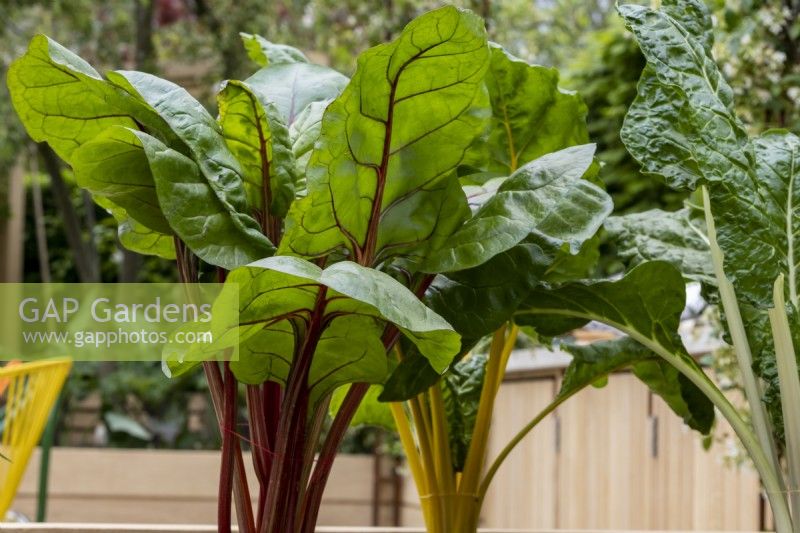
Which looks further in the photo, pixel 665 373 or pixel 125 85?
pixel 665 373

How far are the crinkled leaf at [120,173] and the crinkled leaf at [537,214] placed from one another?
0.58 feet

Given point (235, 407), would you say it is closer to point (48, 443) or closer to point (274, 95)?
point (274, 95)

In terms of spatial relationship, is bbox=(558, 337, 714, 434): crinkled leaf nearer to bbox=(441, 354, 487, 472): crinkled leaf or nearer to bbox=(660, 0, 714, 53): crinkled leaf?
bbox=(441, 354, 487, 472): crinkled leaf

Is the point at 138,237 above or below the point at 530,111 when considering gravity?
below

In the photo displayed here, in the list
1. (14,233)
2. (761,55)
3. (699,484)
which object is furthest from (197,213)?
(14,233)

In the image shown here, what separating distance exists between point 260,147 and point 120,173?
0.30 ft

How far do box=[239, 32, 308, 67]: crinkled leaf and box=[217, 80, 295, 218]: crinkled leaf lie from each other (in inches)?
7.2

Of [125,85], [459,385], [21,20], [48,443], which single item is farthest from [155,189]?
[21,20]

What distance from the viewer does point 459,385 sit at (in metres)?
0.80

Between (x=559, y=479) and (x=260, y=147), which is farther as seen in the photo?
(x=559, y=479)

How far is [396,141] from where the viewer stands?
61 centimetres

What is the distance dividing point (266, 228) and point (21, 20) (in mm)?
5836

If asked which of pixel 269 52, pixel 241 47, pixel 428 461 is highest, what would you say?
pixel 241 47

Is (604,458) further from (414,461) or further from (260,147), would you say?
(260,147)
